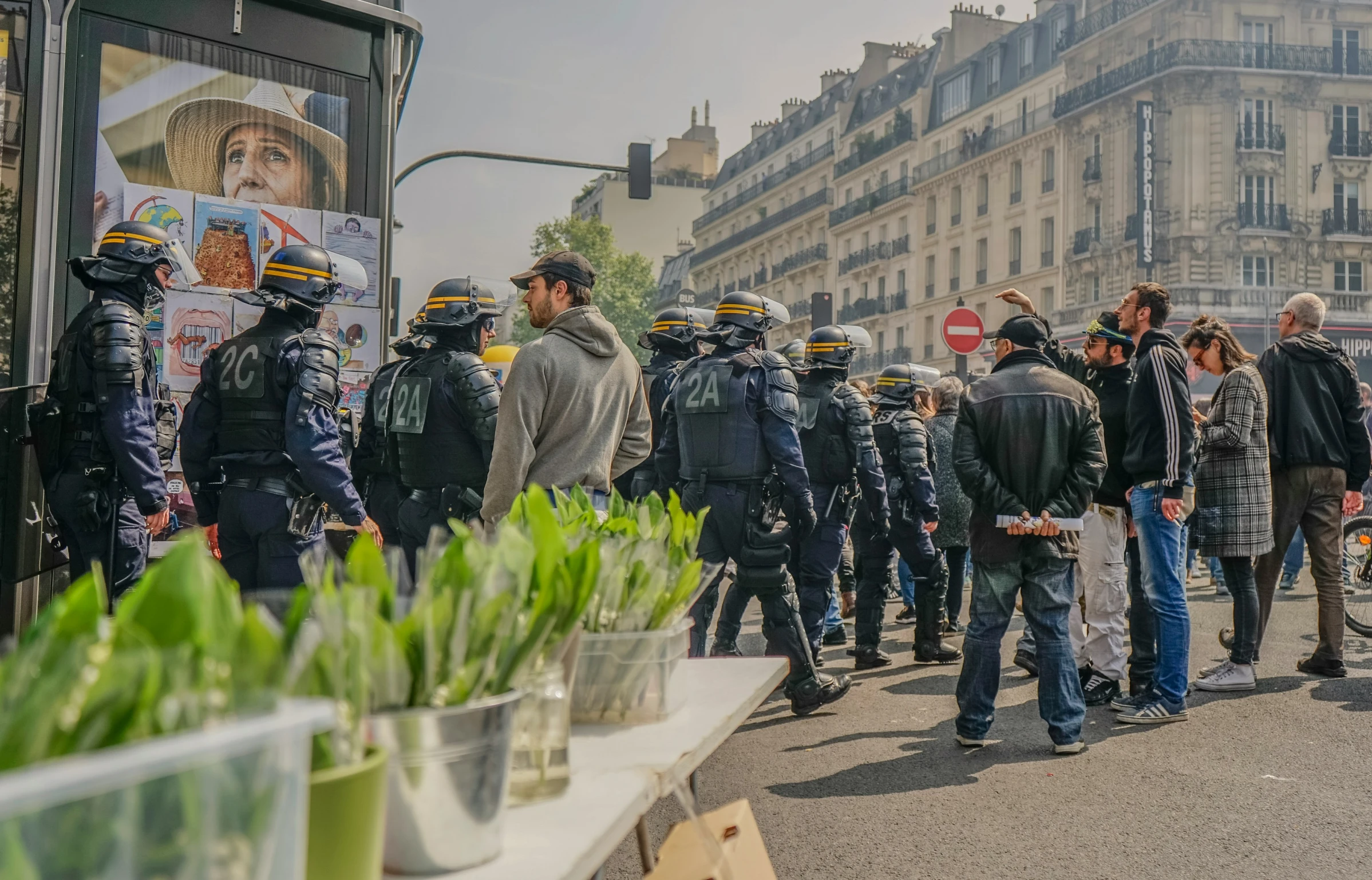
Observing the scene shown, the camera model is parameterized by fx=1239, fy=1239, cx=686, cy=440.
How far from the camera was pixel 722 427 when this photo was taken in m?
6.73

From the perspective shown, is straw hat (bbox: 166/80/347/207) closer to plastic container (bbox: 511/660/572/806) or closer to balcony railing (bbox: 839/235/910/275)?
plastic container (bbox: 511/660/572/806)

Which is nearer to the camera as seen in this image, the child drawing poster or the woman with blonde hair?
the child drawing poster

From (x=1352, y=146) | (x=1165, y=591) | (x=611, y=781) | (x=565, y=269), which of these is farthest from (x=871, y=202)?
(x=611, y=781)

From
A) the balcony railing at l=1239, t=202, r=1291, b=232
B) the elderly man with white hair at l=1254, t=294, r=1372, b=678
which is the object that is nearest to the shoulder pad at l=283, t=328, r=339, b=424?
the elderly man with white hair at l=1254, t=294, r=1372, b=678

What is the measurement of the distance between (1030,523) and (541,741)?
428 centimetres

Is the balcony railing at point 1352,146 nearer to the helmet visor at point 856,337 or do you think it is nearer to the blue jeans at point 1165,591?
the helmet visor at point 856,337

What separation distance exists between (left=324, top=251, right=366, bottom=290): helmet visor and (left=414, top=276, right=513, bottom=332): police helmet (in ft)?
1.26

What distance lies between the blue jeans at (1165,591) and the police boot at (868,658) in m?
2.24

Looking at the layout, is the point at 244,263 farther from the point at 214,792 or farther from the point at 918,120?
the point at 918,120

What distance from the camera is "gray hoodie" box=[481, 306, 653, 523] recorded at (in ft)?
15.7

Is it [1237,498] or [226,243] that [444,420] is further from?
[1237,498]

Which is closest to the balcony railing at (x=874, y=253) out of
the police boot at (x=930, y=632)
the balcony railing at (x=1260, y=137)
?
the balcony railing at (x=1260, y=137)

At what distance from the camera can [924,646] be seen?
28.0 feet

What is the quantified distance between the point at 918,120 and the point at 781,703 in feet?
175
